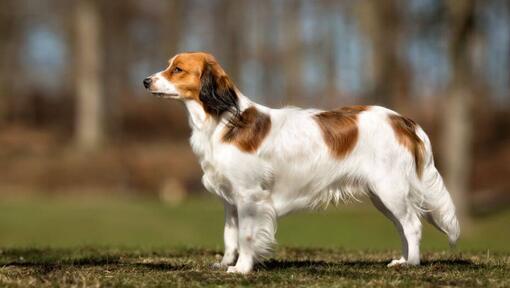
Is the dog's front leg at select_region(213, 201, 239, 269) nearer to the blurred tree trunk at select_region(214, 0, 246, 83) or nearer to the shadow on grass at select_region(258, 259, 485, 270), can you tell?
the shadow on grass at select_region(258, 259, 485, 270)

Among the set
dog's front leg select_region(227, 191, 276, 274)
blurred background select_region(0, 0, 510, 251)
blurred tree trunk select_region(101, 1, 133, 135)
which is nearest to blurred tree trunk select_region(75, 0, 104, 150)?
blurred background select_region(0, 0, 510, 251)

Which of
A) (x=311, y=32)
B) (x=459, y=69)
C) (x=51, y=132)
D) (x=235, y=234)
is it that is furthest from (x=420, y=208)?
(x=311, y=32)

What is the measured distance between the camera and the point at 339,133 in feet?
27.9

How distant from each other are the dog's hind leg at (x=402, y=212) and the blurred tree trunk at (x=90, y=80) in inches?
1174

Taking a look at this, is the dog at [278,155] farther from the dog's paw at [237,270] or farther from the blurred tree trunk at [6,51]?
the blurred tree trunk at [6,51]

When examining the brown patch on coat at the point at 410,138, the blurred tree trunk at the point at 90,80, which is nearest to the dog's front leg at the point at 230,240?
the brown patch on coat at the point at 410,138

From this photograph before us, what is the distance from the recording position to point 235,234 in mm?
8914

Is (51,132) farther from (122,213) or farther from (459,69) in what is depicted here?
(459,69)

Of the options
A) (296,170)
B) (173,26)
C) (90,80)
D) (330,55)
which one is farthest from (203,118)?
(330,55)

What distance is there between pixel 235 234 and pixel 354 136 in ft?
5.08

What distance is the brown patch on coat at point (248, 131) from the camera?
27.1 feet

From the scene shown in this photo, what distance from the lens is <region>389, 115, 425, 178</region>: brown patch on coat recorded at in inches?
343

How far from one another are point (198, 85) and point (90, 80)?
3032 cm

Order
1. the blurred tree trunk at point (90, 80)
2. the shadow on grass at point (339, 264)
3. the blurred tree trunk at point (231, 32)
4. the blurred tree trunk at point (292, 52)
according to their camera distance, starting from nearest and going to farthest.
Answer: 1. the shadow on grass at point (339, 264)
2. the blurred tree trunk at point (90, 80)
3. the blurred tree trunk at point (292, 52)
4. the blurred tree trunk at point (231, 32)
